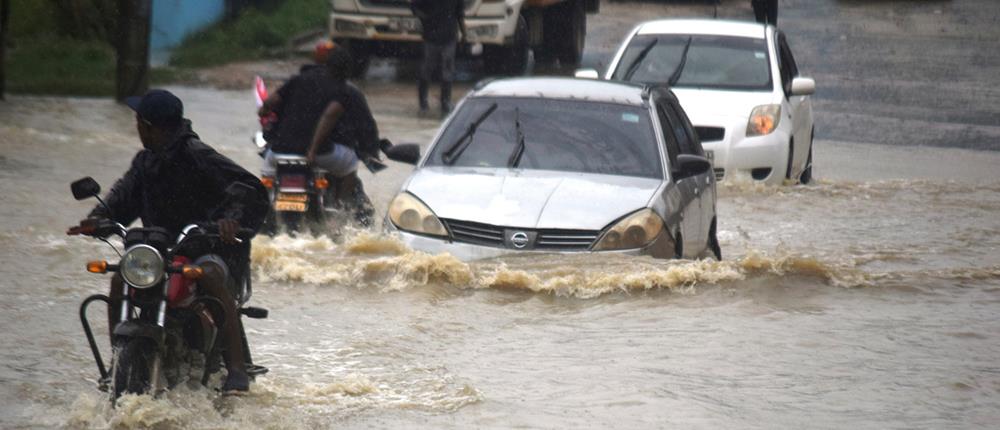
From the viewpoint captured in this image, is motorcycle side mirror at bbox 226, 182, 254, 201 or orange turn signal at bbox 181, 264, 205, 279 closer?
orange turn signal at bbox 181, 264, 205, 279

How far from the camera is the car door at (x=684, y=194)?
1054 centimetres

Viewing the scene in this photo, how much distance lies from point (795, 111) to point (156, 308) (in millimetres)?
10701

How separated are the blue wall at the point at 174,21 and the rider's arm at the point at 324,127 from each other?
1611 centimetres

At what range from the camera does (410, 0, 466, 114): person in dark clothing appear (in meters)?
21.0

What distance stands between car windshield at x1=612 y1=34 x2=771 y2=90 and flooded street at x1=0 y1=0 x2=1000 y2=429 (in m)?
1.13

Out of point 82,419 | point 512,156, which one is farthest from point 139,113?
point 512,156

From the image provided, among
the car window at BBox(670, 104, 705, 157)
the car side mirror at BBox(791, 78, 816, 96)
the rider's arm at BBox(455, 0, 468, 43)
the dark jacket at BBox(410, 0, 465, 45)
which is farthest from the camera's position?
the rider's arm at BBox(455, 0, 468, 43)

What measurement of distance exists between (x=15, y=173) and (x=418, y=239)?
6.54 m

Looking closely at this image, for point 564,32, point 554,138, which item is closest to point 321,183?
point 554,138

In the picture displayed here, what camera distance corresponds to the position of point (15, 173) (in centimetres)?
1532

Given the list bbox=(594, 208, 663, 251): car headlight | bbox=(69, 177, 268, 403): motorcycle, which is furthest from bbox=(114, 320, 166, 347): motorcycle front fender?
bbox=(594, 208, 663, 251): car headlight

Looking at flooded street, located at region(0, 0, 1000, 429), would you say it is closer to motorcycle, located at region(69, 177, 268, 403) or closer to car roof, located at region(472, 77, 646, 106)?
motorcycle, located at region(69, 177, 268, 403)

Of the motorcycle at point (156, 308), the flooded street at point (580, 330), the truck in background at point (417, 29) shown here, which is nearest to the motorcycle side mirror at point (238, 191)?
the motorcycle at point (156, 308)

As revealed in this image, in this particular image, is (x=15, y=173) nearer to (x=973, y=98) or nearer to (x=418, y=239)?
(x=418, y=239)
